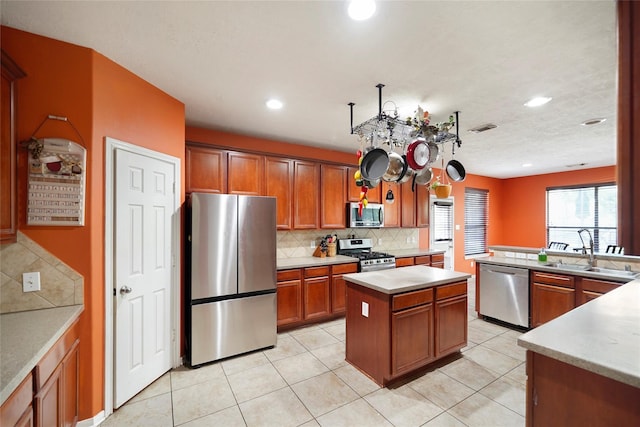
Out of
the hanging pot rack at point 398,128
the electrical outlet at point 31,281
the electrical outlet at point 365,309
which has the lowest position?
the electrical outlet at point 365,309

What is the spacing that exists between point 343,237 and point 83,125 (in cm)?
360

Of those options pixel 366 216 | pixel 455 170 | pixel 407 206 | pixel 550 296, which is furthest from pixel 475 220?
pixel 455 170

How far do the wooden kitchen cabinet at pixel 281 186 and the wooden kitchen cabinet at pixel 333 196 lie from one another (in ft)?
1.75

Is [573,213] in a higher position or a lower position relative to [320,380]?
higher

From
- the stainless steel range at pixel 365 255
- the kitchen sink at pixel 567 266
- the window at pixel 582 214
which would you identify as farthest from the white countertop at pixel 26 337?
the window at pixel 582 214

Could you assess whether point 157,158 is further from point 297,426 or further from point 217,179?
point 297,426

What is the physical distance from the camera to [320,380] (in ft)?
8.15

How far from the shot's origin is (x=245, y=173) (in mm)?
3518

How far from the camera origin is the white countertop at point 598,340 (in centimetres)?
103

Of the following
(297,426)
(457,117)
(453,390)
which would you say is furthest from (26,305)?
(457,117)

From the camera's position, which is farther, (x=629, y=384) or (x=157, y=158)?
(x=157, y=158)

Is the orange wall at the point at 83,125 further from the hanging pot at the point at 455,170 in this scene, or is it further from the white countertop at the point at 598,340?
the hanging pot at the point at 455,170

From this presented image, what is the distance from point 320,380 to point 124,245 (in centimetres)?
200

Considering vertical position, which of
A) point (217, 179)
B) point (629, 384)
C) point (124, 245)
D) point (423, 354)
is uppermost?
point (217, 179)
